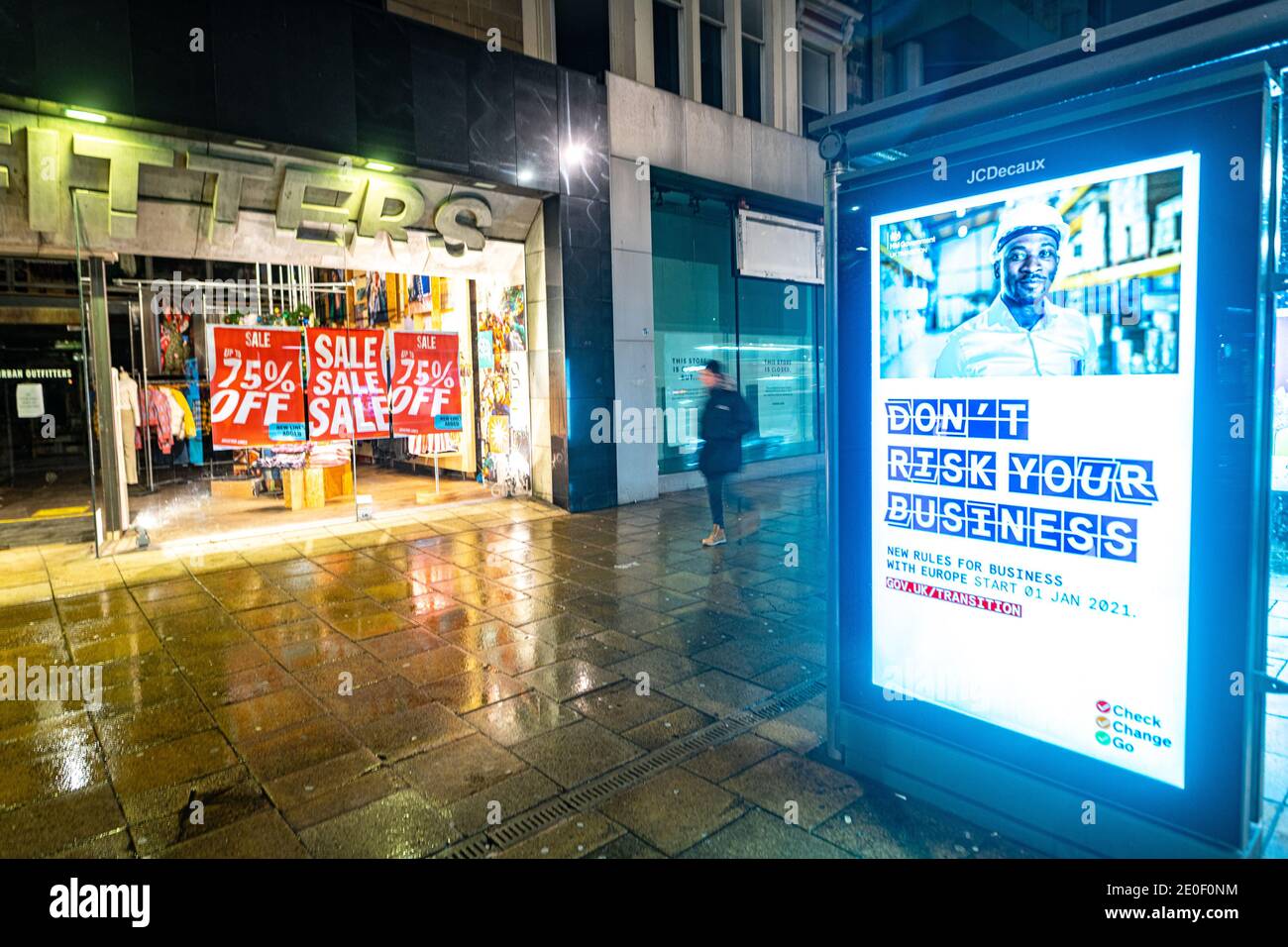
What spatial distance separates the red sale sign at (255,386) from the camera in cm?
955

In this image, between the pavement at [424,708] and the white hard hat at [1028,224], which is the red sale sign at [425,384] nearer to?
the pavement at [424,708]

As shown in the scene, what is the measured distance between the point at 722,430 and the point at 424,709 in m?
4.81

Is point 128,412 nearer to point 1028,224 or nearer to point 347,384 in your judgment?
point 347,384

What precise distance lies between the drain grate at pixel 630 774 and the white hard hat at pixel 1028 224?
2.76m

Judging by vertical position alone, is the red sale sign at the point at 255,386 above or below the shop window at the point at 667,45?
below

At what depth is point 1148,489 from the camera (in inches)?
105

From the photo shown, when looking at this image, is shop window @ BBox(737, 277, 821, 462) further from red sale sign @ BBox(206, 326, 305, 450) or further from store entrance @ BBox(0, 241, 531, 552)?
red sale sign @ BBox(206, 326, 305, 450)

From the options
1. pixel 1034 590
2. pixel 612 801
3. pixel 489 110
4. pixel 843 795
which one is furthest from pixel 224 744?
pixel 489 110

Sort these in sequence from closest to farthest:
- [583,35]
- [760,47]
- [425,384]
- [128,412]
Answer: [425,384], [583,35], [128,412], [760,47]

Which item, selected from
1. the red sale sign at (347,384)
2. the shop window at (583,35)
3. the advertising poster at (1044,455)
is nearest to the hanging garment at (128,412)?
the red sale sign at (347,384)

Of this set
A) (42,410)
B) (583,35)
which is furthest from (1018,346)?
(42,410)

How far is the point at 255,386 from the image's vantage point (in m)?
9.78

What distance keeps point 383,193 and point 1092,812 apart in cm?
975

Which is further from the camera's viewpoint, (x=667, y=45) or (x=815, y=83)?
(x=815, y=83)
